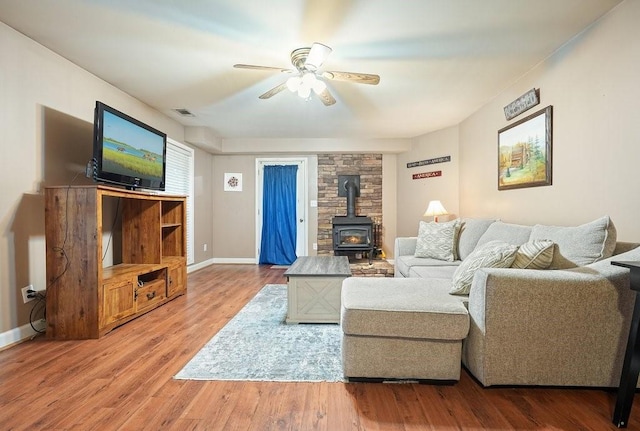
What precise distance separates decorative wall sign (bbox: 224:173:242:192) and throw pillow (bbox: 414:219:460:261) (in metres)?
3.77

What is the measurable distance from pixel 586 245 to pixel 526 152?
59.5 inches

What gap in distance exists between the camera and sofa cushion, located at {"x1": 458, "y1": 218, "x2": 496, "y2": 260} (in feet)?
11.0

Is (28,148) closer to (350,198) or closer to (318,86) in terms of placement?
(318,86)

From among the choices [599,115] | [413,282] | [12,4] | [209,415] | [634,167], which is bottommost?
[209,415]

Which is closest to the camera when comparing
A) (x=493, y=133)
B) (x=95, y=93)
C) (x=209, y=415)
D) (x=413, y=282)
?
(x=209, y=415)

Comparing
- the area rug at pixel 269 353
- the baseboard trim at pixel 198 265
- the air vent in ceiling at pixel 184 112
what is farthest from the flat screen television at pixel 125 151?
the baseboard trim at pixel 198 265

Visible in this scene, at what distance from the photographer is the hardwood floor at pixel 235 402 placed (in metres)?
1.44

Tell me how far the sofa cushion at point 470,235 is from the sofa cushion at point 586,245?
132 cm

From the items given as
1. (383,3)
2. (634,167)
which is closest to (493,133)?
(634,167)

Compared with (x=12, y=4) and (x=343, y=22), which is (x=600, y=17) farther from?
(x=12, y=4)

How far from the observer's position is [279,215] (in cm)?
605

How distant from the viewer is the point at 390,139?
18.9ft

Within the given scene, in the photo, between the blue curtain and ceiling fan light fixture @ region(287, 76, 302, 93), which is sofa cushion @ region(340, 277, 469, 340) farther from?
the blue curtain

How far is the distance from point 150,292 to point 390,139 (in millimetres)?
4626
